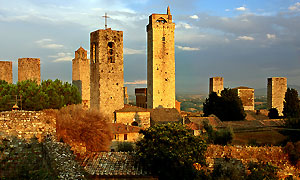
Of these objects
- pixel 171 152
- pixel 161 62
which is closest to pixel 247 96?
pixel 161 62

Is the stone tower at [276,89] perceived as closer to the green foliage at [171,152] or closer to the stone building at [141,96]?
the stone building at [141,96]

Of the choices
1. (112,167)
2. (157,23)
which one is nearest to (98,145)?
(112,167)

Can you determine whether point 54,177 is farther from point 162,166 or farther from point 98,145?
point 98,145

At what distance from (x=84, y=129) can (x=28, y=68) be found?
9.98 m

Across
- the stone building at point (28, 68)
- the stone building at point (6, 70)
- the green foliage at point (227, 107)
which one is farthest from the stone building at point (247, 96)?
the stone building at point (6, 70)

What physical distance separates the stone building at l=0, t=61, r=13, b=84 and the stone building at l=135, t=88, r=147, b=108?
22880 millimetres

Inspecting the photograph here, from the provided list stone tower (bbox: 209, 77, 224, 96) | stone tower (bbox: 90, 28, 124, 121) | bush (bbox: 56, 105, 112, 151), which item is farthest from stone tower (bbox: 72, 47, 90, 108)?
bush (bbox: 56, 105, 112, 151)

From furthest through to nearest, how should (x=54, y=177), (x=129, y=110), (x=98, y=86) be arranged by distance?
1. (x=129, y=110)
2. (x=98, y=86)
3. (x=54, y=177)

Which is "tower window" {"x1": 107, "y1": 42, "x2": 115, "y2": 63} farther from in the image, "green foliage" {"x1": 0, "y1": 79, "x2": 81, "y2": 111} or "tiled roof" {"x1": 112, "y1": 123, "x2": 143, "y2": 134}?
"green foliage" {"x1": 0, "y1": 79, "x2": 81, "y2": 111}

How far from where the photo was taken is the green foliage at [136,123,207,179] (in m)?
11.7

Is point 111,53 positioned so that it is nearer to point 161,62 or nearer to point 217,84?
point 161,62

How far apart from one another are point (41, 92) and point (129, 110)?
10934 millimetres

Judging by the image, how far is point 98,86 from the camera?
24.9 m

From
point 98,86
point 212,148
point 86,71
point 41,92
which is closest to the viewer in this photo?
point 212,148
